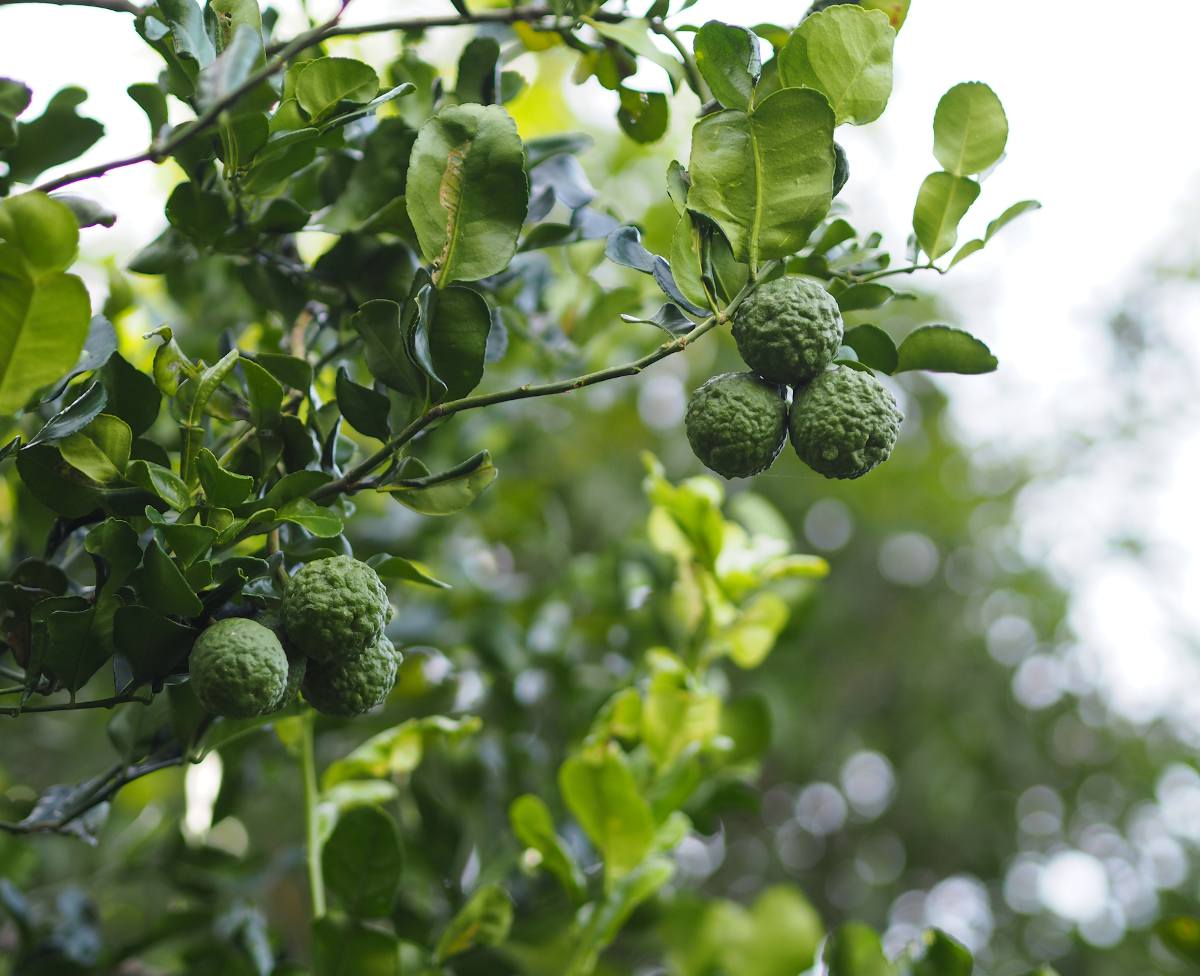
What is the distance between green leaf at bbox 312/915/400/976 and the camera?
833mm

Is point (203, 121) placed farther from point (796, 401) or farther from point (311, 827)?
point (311, 827)

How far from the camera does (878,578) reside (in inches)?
114

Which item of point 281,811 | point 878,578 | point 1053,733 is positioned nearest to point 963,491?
point 878,578

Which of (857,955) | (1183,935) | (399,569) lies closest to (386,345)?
(399,569)

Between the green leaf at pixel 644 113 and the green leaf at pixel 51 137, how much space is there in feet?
1.35

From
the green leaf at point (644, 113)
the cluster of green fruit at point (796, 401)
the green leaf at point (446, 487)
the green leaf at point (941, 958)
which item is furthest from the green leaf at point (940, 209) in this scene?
the green leaf at point (941, 958)

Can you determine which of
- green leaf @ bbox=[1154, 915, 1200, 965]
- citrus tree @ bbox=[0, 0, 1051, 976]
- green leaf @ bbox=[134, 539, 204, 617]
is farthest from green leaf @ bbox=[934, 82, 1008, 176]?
green leaf @ bbox=[1154, 915, 1200, 965]

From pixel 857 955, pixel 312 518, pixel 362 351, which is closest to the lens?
pixel 312 518

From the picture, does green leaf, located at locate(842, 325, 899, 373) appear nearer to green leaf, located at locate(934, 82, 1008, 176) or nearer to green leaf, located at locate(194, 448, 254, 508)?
green leaf, located at locate(934, 82, 1008, 176)

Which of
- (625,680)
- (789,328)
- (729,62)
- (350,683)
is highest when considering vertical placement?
(729,62)

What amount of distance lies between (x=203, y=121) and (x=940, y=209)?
0.47 m

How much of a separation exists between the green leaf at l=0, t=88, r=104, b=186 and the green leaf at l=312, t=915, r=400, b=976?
62 centimetres

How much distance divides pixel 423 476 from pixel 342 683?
140 mm

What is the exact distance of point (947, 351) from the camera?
0.70 m
